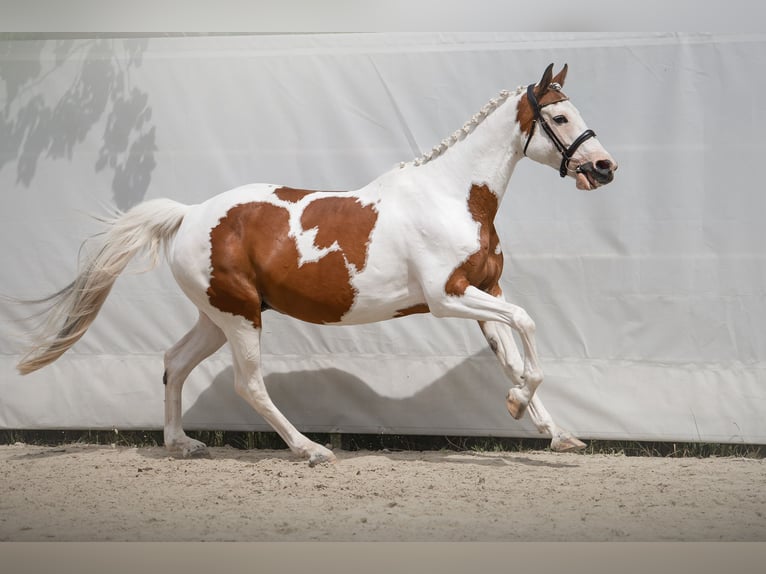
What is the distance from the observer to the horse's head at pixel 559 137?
12.5 ft

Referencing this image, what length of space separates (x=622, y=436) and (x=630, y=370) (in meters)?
0.33

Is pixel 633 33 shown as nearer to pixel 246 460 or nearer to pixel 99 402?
pixel 246 460

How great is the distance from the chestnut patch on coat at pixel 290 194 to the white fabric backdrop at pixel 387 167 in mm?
511

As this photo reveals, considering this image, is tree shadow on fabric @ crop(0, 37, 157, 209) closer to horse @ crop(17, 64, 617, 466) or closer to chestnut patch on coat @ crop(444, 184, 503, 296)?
horse @ crop(17, 64, 617, 466)

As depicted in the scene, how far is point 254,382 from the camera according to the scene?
413cm

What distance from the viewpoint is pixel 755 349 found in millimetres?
4469

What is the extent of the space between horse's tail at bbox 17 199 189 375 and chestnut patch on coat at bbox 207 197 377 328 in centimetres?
36

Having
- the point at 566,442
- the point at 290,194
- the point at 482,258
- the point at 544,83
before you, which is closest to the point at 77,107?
the point at 290,194

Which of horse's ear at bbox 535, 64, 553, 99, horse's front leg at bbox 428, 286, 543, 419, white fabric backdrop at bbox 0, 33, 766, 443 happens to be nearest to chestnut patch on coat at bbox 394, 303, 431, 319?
horse's front leg at bbox 428, 286, 543, 419

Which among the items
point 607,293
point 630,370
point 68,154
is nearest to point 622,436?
point 630,370

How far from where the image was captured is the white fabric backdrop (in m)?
4.50

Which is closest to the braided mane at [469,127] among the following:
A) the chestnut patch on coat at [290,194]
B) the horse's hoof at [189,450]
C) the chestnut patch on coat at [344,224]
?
the chestnut patch on coat at [344,224]

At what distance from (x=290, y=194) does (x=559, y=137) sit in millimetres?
1237

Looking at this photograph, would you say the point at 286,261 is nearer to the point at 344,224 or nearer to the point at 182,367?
the point at 344,224
